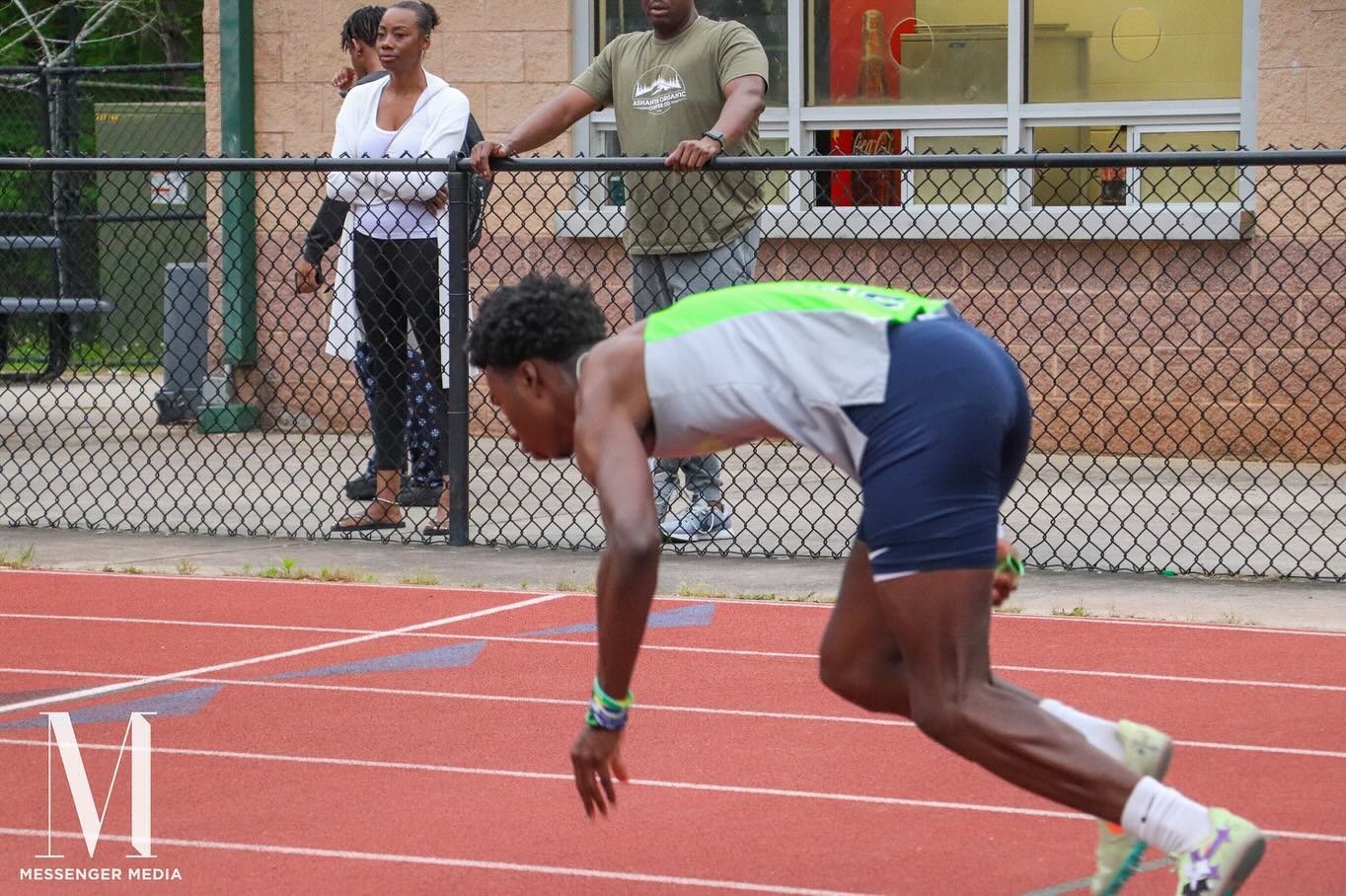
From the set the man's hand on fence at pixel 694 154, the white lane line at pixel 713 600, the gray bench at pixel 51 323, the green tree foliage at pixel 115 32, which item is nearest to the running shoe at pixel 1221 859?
the white lane line at pixel 713 600

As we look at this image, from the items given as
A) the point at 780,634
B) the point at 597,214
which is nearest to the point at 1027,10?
the point at 597,214

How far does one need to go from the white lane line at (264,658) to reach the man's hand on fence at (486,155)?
5.77ft

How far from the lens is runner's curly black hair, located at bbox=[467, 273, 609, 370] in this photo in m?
3.67

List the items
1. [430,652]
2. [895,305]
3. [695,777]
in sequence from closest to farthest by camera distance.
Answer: [895,305]
[695,777]
[430,652]

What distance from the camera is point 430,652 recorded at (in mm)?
6383

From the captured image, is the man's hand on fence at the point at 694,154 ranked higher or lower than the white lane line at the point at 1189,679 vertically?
higher

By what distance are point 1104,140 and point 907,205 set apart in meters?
1.11

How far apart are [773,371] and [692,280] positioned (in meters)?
4.37

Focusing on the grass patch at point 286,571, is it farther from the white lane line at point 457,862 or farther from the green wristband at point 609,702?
the green wristband at point 609,702

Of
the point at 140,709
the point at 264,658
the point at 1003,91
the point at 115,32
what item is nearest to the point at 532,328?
the point at 140,709

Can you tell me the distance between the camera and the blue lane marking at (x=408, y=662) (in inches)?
240

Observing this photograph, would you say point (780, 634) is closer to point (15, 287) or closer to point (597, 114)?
point (597, 114)

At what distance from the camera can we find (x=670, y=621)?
686 cm

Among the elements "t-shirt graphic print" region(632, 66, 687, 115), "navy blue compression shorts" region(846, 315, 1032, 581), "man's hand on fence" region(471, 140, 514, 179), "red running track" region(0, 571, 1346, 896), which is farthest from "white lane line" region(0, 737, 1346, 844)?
"t-shirt graphic print" region(632, 66, 687, 115)
